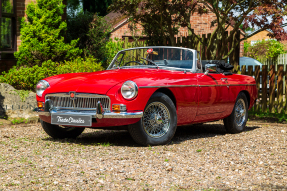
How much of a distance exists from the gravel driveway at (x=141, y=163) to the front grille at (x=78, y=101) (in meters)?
0.57

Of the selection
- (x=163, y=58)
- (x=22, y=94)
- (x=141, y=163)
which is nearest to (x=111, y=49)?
(x=22, y=94)

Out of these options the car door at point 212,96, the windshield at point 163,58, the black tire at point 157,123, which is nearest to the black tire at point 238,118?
the car door at point 212,96

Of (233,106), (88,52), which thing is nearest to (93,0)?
(88,52)

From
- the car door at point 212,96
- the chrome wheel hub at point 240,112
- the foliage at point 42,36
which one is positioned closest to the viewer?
the car door at point 212,96

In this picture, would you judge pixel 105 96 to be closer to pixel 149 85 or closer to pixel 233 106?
pixel 149 85

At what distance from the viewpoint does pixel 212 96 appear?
6.93 m

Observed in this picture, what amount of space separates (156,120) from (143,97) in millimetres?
463

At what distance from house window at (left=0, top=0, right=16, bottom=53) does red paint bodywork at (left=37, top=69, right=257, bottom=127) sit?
19.1ft

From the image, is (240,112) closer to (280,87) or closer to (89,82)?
(280,87)

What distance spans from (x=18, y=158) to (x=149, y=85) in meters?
1.95

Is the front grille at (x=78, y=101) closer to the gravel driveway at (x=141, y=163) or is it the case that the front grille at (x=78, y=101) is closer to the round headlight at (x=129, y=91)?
the round headlight at (x=129, y=91)

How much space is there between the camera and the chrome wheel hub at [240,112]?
7.85m

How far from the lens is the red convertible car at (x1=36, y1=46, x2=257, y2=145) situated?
5.61 meters

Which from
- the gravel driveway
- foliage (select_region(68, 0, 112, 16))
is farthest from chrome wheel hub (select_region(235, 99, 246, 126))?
foliage (select_region(68, 0, 112, 16))
